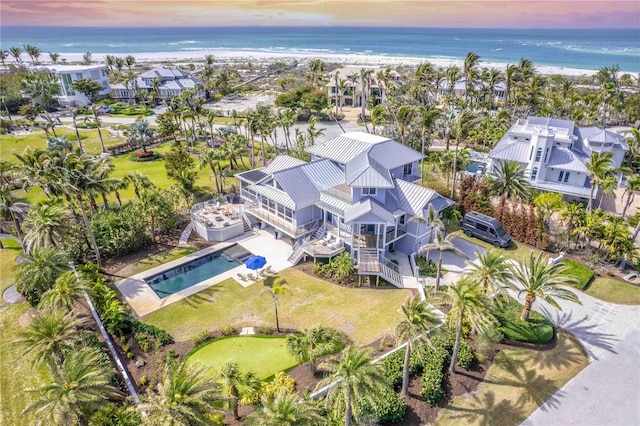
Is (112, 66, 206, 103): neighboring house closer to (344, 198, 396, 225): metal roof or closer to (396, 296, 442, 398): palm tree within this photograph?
(344, 198, 396, 225): metal roof

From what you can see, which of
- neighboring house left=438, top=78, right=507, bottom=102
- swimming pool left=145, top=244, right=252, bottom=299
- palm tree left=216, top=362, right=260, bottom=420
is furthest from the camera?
neighboring house left=438, top=78, right=507, bottom=102

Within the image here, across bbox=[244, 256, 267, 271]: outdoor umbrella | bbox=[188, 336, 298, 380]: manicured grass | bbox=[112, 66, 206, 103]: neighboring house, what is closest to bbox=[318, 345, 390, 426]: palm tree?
bbox=[188, 336, 298, 380]: manicured grass

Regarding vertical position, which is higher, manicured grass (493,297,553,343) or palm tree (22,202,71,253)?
palm tree (22,202,71,253)

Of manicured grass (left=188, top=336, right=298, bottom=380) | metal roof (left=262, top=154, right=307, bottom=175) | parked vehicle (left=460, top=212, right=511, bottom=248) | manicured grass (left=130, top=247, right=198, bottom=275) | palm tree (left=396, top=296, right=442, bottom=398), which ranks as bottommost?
manicured grass (left=188, top=336, right=298, bottom=380)

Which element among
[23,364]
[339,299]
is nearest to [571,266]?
[339,299]

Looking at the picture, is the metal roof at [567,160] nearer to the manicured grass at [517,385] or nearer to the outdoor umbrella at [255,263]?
the manicured grass at [517,385]

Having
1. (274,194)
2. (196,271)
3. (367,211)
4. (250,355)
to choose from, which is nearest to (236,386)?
(250,355)

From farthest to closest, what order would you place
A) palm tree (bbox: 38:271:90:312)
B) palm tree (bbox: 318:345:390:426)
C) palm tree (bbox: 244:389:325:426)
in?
1. palm tree (bbox: 38:271:90:312)
2. palm tree (bbox: 318:345:390:426)
3. palm tree (bbox: 244:389:325:426)

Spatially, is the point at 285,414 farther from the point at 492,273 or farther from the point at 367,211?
the point at 367,211

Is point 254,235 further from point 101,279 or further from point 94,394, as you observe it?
point 94,394
